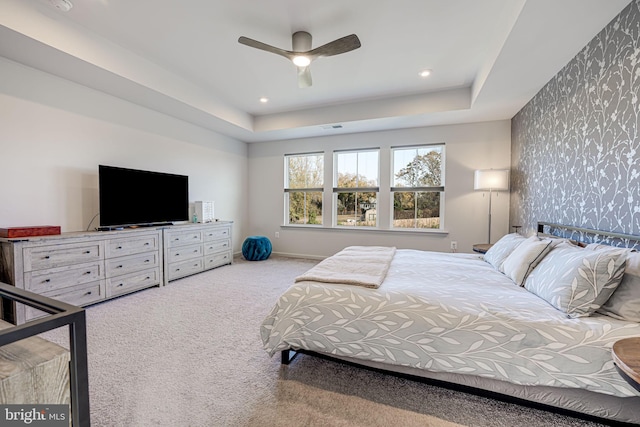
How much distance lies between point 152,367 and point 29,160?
259 cm

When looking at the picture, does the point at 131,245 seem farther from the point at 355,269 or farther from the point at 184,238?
the point at 355,269

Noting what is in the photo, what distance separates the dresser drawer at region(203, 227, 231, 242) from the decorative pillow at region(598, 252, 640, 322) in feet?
14.6

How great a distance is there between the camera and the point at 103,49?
2.73m

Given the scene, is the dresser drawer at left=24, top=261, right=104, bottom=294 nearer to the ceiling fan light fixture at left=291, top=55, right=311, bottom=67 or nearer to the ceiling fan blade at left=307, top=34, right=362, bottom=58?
the ceiling fan light fixture at left=291, top=55, right=311, bottom=67

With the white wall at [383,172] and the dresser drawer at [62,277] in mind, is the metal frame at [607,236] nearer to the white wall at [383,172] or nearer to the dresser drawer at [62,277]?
the white wall at [383,172]

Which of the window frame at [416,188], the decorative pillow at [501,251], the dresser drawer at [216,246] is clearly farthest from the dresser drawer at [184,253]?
the decorative pillow at [501,251]

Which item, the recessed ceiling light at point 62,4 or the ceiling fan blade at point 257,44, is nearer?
the recessed ceiling light at point 62,4

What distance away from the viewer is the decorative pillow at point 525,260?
200 centimetres

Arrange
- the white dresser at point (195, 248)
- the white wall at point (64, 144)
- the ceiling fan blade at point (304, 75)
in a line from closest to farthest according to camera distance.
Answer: the white wall at point (64, 144) → the ceiling fan blade at point (304, 75) → the white dresser at point (195, 248)

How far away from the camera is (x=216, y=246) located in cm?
460

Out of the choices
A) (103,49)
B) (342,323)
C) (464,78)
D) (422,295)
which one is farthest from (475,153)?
(103,49)

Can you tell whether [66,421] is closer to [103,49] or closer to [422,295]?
[422,295]

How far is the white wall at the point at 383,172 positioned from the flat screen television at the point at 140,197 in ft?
6.00

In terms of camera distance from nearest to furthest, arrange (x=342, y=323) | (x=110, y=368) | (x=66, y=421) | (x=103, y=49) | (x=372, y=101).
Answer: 1. (x=66, y=421)
2. (x=342, y=323)
3. (x=110, y=368)
4. (x=103, y=49)
5. (x=372, y=101)
